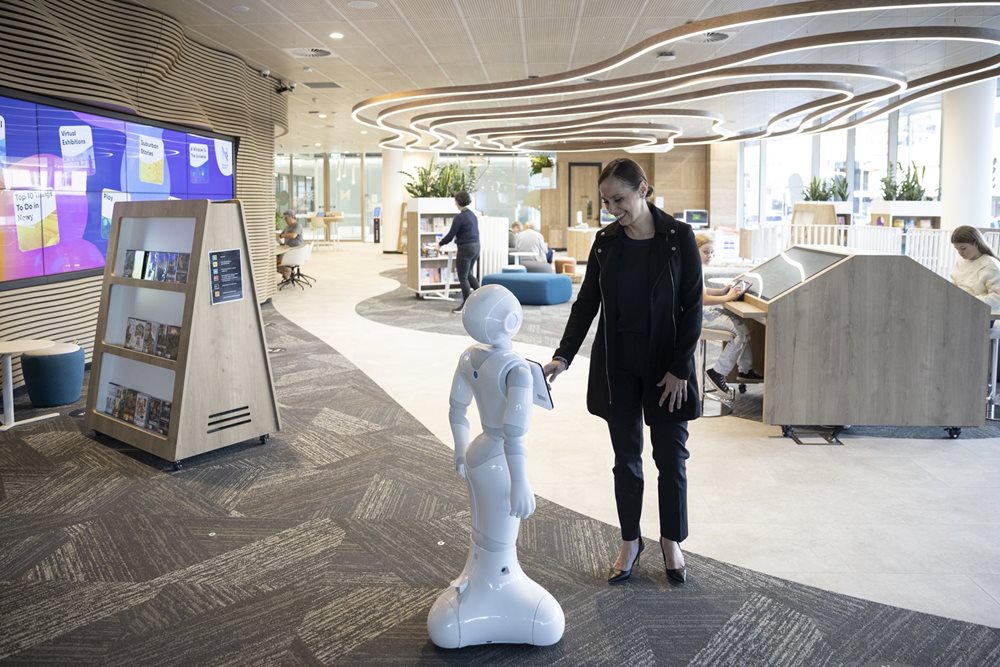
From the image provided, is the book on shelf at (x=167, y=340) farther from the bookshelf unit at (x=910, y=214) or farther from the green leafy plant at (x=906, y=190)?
the green leafy plant at (x=906, y=190)

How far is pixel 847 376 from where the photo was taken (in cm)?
525

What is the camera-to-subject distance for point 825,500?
4.27 meters

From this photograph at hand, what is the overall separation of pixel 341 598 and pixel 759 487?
2.37 meters

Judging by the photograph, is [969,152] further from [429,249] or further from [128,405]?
[128,405]

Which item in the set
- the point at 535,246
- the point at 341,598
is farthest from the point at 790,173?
the point at 341,598

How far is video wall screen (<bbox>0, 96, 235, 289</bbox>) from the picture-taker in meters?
6.33

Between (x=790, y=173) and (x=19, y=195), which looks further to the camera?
(x=790, y=173)

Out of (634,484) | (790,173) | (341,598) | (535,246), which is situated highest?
(790,173)

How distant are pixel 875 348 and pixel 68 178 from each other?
6376 millimetres

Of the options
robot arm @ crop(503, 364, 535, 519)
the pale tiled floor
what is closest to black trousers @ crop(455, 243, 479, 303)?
the pale tiled floor

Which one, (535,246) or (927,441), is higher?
(535,246)

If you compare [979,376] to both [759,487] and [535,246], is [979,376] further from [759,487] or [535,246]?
[535,246]

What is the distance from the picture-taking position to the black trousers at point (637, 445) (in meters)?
3.18

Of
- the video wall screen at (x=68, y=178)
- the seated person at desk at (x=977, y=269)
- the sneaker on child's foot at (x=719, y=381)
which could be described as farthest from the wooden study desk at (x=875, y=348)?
the video wall screen at (x=68, y=178)
